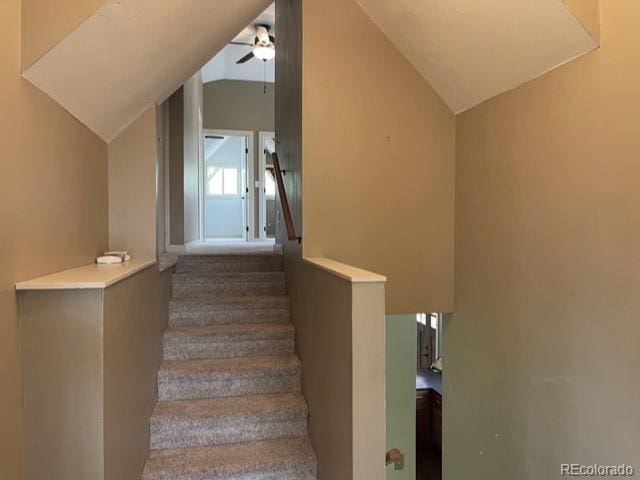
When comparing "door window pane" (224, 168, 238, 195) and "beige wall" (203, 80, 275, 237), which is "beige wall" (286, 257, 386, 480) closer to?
"beige wall" (203, 80, 275, 237)

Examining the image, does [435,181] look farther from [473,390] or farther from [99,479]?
[99,479]

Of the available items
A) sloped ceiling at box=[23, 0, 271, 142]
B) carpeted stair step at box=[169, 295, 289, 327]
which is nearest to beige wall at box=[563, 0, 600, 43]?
sloped ceiling at box=[23, 0, 271, 142]

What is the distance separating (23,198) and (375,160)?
2.25 m

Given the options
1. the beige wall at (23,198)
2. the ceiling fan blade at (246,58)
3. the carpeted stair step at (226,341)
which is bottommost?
the carpeted stair step at (226,341)

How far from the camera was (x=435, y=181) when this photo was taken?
3.24m

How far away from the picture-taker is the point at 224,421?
2.68 metres

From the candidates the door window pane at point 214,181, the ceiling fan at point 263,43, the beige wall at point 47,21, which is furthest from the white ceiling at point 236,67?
the beige wall at point 47,21

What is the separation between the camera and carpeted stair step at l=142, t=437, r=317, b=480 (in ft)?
7.85

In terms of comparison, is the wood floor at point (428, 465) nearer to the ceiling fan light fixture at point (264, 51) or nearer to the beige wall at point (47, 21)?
the ceiling fan light fixture at point (264, 51)

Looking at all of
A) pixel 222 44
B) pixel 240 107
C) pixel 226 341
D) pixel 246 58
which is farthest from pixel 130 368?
pixel 240 107

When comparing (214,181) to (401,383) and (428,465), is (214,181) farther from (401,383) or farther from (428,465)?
(428,465)

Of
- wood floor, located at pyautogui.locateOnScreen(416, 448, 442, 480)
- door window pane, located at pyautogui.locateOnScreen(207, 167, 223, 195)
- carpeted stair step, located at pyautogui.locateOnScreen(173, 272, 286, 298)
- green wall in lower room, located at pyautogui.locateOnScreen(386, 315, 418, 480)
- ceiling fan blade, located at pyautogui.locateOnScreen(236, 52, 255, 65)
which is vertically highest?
ceiling fan blade, located at pyautogui.locateOnScreen(236, 52, 255, 65)

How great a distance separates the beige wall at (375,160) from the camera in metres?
3.05

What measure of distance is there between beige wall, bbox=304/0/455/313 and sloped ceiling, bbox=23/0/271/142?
2.14 feet
